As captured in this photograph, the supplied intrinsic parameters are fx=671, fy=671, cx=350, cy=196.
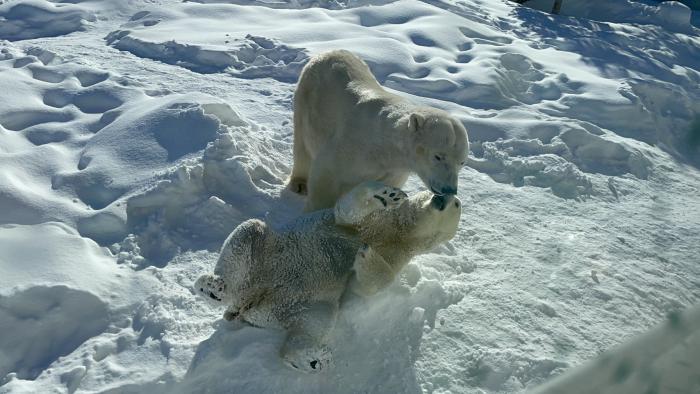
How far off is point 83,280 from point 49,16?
4253 mm

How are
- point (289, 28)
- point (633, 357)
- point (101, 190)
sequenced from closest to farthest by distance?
point (633, 357), point (101, 190), point (289, 28)

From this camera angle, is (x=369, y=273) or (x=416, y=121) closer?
(x=369, y=273)

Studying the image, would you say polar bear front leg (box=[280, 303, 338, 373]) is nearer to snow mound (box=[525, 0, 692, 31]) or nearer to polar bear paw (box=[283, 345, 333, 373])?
polar bear paw (box=[283, 345, 333, 373])

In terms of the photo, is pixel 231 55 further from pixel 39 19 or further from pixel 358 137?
pixel 358 137

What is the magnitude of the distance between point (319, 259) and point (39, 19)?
15.8 feet

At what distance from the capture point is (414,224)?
2.85m

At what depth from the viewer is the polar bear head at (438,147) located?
286cm

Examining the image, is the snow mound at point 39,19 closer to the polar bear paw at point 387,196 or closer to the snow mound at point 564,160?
the snow mound at point 564,160

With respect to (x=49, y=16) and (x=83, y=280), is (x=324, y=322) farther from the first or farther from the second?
(x=49, y=16)

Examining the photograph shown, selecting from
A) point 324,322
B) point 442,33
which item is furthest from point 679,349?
point 442,33

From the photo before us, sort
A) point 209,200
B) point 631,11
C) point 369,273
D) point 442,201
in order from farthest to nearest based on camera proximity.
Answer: point 631,11, point 209,200, point 442,201, point 369,273

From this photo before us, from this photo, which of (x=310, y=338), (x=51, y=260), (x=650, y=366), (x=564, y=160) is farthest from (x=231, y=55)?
(x=650, y=366)

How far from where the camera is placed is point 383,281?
269 centimetres

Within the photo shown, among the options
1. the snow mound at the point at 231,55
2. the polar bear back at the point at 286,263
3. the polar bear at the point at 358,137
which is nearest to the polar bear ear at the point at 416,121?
the polar bear at the point at 358,137
